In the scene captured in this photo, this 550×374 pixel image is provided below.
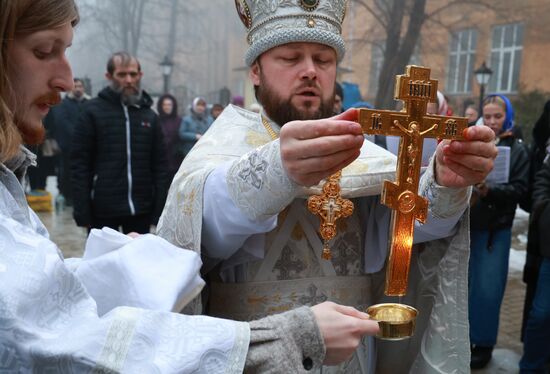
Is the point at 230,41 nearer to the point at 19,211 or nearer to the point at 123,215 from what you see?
the point at 123,215

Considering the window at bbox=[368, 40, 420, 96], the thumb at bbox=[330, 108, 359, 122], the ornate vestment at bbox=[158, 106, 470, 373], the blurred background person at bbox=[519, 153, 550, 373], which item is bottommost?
the blurred background person at bbox=[519, 153, 550, 373]

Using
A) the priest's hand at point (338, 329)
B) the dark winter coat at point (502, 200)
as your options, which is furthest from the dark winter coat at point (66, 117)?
the priest's hand at point (338, 329)

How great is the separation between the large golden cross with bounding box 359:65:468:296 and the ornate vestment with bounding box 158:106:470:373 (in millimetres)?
265

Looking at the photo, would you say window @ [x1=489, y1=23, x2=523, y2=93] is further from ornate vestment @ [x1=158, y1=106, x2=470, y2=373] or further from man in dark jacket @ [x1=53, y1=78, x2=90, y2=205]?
ornate vestment @ [x1=158, y1=106, x2=470, y2=373]

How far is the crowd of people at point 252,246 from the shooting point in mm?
970

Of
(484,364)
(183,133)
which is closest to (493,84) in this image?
(183,133)

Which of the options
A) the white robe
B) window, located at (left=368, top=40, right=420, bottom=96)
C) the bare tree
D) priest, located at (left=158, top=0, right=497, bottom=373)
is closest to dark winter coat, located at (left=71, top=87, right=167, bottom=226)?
priest, located at (left=158, top=0, right=497, bottom=373)

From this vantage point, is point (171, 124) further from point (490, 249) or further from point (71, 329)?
point (71, 329)

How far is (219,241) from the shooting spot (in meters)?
1.65

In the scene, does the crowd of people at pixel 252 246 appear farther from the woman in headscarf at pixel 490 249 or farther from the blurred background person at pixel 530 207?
the woman in headscarf at pixel 490 249

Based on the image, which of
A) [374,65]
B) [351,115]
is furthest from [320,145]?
[374,65]

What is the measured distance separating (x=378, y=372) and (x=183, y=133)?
273 inches

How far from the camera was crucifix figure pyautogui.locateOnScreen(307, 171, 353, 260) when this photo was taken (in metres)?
1.71

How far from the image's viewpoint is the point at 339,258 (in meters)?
1.91
